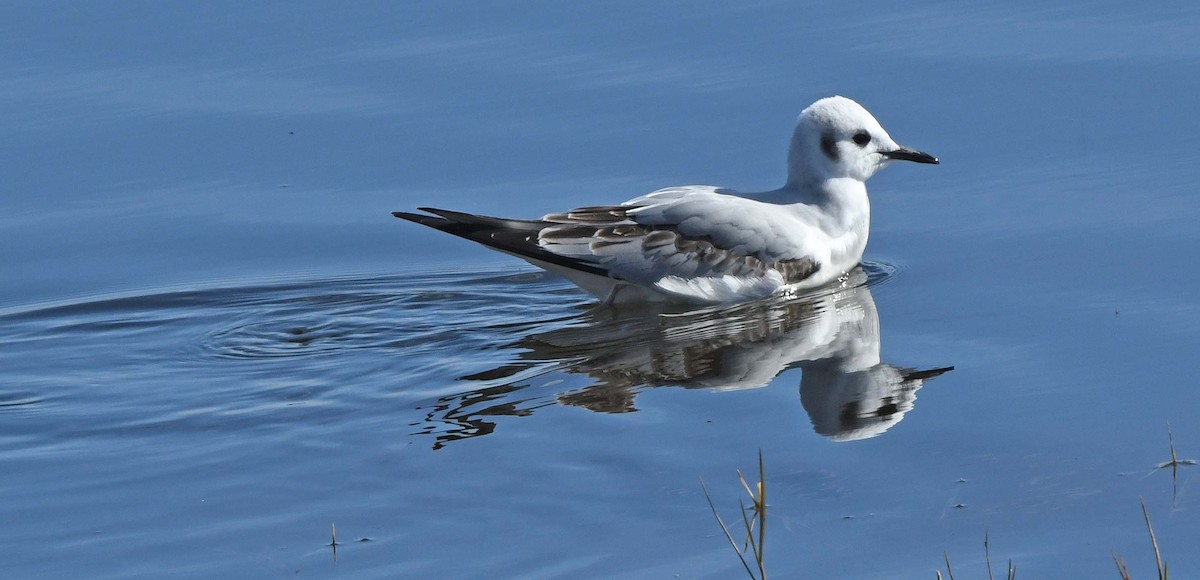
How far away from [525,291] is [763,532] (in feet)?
16.0

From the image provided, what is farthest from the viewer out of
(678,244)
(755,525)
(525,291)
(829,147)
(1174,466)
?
(829,147)

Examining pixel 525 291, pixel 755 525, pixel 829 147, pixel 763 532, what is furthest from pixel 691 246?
pixel 763 532

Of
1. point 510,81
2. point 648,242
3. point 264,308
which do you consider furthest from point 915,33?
point 264,308

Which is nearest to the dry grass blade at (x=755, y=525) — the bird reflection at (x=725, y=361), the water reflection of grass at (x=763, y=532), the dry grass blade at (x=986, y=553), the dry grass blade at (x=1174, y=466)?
the water reflection of grass at (x=763, y=532)

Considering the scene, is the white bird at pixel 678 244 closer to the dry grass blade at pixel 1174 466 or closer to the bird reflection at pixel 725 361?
the bird reflection at pixel 725 361

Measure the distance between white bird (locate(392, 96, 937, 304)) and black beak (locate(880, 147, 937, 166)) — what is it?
0.66 m

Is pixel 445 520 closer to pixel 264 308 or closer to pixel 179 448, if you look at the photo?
pixel 179 448

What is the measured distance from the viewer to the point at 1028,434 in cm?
714

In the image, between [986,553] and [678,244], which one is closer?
[986,553]

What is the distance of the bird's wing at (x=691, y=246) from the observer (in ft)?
30.5

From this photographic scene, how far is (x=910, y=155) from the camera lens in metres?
9.98

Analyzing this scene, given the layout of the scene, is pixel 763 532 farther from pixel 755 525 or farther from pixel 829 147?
pixel 829 147

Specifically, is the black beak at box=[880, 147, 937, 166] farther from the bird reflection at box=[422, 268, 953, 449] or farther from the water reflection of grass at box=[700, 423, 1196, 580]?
the water reflection of grass at box=[700, 423, 1196, 580]

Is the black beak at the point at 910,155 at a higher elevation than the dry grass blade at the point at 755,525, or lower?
higher
